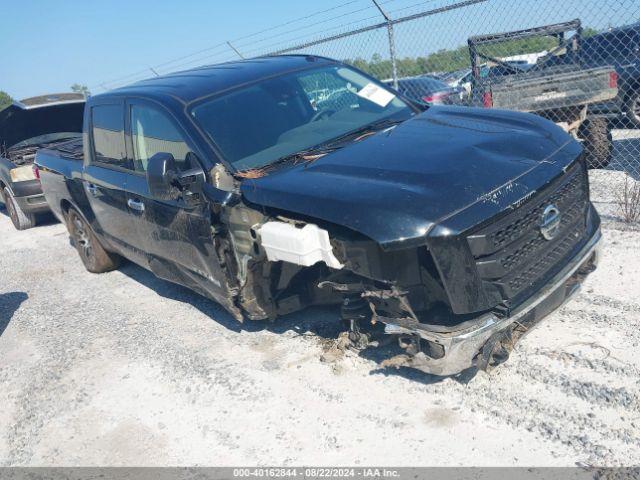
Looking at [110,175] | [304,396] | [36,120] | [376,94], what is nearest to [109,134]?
[110,175]

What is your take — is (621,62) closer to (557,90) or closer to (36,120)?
(557,90)

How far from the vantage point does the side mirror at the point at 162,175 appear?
3656 mm

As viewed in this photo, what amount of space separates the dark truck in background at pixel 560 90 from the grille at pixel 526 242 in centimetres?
391

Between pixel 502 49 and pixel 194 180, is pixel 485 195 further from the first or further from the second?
pixel 502 49

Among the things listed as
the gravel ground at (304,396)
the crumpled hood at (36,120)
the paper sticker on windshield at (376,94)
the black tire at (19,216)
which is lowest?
the black tire at (19,216)

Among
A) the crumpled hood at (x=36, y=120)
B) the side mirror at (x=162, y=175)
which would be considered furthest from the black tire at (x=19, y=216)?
the side mirror at (x=162, y=175)

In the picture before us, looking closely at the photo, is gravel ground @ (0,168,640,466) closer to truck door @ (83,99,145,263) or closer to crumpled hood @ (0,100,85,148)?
truck door @ (83,99,145,263)

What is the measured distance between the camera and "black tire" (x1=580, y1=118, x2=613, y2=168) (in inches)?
285

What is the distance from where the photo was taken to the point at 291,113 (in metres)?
4.29

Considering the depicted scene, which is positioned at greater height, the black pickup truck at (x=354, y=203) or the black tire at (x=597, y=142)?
the black pickup truck at (x=354, y=203)

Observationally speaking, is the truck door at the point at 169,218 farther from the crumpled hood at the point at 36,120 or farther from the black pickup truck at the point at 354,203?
the crumpled hood at the point at 36,120

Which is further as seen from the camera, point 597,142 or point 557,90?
point 597,142

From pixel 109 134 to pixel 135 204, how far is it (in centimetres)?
83

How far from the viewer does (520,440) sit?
9.57 feet
